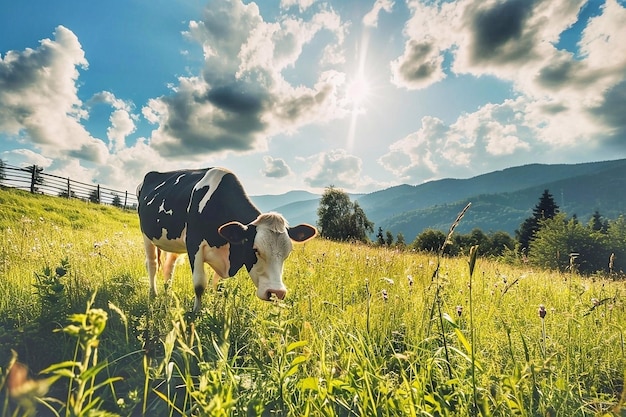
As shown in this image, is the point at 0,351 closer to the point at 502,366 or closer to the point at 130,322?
the point at 130,322

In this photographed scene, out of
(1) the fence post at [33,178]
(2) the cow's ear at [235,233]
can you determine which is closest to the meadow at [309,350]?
(2) the cow's ear at [235,233]

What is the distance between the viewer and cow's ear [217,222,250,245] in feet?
14.8

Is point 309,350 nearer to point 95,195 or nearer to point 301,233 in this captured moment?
point 301,233

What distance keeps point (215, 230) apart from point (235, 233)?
893mm

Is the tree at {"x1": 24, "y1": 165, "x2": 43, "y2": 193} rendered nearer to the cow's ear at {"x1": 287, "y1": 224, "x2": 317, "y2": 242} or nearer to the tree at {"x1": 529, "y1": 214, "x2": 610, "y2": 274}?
the cow's ear at {"x1": 287, "y1": 224, "x2": 317, "y2": 242}

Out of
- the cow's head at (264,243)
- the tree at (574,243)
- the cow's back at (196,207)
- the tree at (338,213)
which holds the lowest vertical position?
the tree at (574,243)

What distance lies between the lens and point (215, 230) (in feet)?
17.4

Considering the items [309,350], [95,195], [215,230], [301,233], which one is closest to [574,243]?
[301,233]

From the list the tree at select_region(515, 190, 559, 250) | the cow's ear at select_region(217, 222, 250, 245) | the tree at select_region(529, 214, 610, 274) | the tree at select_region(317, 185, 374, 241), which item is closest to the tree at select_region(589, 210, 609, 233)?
the tree at select_region(529, 214, 610, 274)

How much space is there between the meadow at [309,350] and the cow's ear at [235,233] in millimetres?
824

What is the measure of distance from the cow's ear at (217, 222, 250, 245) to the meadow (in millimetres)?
824

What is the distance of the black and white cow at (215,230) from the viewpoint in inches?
177

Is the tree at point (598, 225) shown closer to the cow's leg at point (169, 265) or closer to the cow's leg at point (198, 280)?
the cow's leg at point (169, 265)

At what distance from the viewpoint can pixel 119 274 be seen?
264 inches
